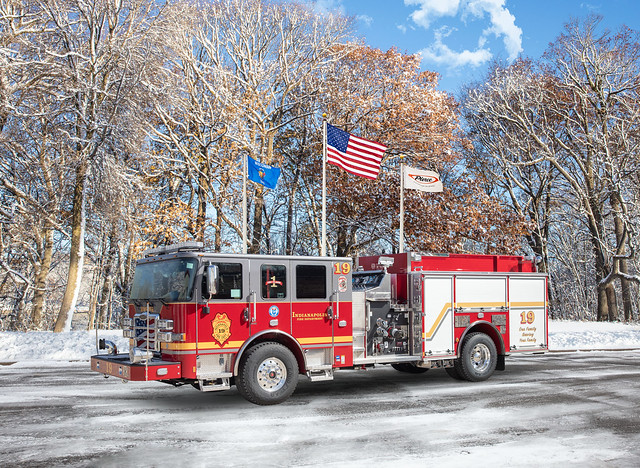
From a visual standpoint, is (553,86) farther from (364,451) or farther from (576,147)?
(364,451)

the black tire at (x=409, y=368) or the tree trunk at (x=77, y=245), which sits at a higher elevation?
the tree trunk at (x=77, y=245)

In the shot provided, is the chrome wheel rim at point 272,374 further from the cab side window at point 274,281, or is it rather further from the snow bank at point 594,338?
the snow bank at point 594,338

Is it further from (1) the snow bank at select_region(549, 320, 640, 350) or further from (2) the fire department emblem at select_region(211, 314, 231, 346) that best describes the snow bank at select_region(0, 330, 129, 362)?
(1) the snow bank at select_region(549, 320, 640, 350)

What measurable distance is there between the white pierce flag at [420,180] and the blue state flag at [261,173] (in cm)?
418

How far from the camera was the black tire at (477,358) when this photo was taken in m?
12.0

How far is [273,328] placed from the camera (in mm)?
9617

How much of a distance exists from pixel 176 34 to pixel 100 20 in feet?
11.1

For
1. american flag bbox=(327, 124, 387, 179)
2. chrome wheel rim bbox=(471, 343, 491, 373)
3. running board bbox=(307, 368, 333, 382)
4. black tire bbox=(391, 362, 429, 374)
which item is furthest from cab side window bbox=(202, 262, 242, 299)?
american flag bbox=(327, 124, 387, 179)

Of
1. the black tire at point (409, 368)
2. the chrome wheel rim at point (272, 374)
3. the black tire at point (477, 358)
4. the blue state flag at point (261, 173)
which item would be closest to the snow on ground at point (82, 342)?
the blue state flag at point (261, 173)

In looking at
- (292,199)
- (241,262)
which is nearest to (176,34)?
(292,199)

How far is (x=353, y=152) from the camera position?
61.0 ft

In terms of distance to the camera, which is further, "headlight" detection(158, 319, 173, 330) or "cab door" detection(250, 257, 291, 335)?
"cab door" detection(250, 257, 291, 335)

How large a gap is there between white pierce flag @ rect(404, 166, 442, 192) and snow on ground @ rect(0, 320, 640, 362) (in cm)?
668

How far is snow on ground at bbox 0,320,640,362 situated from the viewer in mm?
16594
